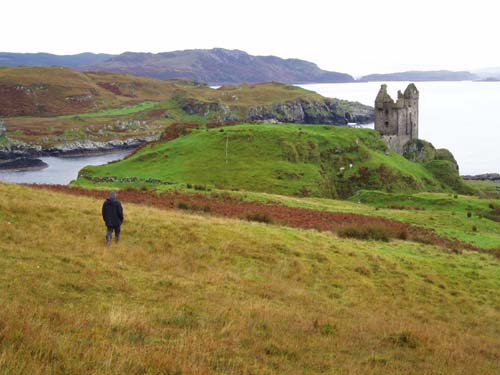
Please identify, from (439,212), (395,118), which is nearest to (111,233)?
(439,212)

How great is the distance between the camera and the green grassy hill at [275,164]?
223ft

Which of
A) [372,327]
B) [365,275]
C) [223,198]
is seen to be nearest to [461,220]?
[223,198]

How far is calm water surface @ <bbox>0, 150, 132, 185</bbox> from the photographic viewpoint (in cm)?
10550

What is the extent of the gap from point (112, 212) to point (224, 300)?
8177 millimetres

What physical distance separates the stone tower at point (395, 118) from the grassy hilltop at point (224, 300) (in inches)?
3091

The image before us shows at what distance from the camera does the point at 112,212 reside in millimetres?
21500

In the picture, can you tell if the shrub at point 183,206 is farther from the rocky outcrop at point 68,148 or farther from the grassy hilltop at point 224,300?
the rocky outcrop at point 68,148

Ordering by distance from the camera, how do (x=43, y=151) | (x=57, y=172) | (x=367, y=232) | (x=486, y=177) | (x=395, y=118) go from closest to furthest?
(x=367, y=232) → (x=395, y=118) → (x=57, y=172) → (x=486, y=177) → (x=43, y=151)

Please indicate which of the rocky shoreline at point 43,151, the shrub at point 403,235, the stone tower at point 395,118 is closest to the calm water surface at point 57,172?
the rocky shoreline at point 43,151

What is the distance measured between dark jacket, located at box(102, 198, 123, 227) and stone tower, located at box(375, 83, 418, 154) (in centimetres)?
8814

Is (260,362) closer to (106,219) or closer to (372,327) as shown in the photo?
(372,327)

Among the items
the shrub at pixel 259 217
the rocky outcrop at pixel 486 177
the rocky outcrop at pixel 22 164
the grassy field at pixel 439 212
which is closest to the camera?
the shrub at pixel 259 217

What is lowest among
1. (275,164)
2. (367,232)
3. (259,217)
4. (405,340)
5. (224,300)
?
(367,232)

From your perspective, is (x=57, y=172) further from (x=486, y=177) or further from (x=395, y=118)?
(x=486, y=177)
